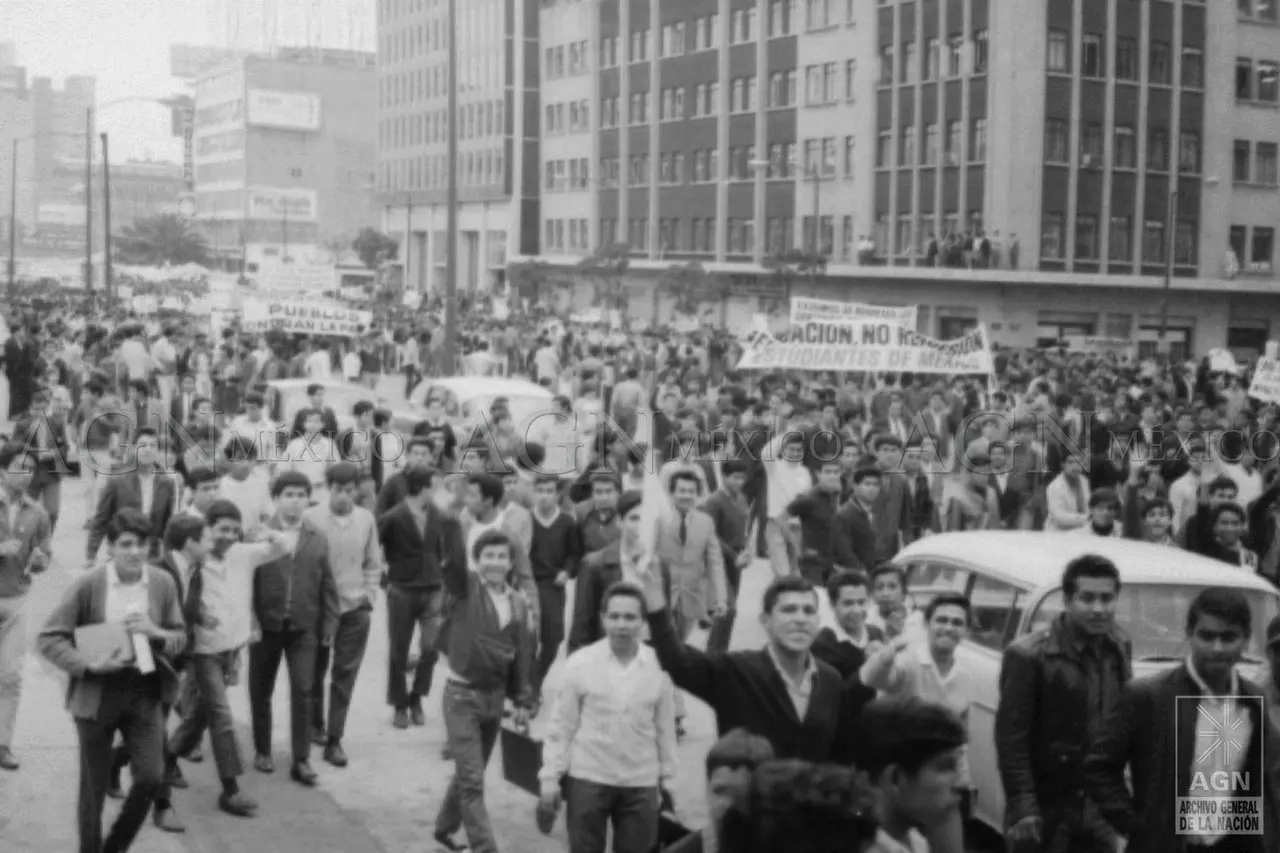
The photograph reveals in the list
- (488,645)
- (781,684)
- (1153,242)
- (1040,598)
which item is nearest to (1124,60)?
(1153,242)

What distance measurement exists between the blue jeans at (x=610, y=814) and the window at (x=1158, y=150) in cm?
5409

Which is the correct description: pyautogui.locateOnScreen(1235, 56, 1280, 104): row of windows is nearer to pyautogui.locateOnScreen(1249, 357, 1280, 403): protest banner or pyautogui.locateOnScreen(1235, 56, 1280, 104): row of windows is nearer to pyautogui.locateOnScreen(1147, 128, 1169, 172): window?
pyautogui.locateOnScreen(1147, 128, 1169, 172): window

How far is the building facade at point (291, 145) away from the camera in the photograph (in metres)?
154

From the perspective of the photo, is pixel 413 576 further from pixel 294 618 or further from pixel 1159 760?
pixel 1159 760

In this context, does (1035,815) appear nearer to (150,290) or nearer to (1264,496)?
(1264,496)

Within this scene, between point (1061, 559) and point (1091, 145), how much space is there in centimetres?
5041

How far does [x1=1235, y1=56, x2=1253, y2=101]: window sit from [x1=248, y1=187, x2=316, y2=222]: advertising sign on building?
8734 centimetres

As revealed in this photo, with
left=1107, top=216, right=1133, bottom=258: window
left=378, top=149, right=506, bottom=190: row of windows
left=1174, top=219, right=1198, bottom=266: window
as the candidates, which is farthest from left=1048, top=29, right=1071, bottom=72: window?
left=378, top=149, right=506, bottom=190: row of windows

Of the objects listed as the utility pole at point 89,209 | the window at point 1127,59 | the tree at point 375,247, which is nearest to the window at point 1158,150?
the window at point 1127,59

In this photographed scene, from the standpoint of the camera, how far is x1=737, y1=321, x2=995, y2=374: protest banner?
89.5 ft

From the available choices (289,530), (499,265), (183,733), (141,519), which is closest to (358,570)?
(289,530)

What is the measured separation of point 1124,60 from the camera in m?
57.3

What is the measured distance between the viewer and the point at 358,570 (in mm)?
10586

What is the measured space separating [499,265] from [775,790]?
93259 millimetres
